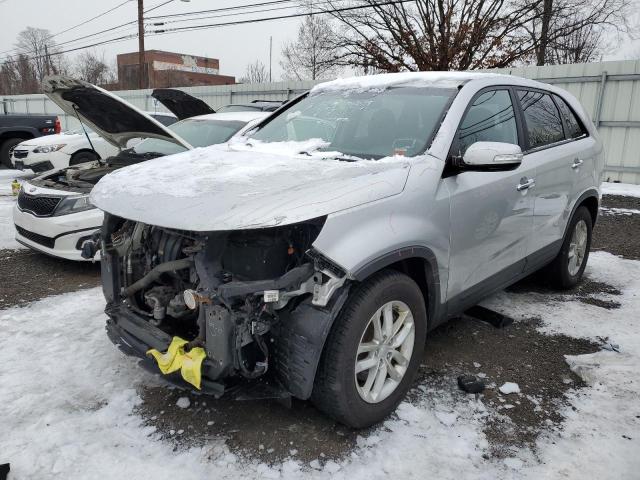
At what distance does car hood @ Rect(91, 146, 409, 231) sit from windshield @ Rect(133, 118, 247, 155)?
2.96m

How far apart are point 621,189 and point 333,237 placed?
34.6 ft

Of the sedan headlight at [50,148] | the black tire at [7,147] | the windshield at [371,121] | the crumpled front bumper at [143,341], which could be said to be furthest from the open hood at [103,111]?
the black tire at [7,147]

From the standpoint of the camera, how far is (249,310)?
88.1 inches

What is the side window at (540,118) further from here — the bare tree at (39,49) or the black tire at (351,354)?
the bare tree at (39,49)

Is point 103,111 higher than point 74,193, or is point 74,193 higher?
point 103,111

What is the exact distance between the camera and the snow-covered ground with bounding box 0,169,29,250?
6230mm

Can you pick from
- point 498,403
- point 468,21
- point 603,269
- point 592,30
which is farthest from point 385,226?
point 592,30

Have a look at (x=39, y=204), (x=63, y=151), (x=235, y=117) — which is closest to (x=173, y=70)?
(x=63, y=151)

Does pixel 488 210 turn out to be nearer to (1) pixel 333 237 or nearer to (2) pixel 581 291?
(1) pixel 333 237

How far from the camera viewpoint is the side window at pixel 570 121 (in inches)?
168

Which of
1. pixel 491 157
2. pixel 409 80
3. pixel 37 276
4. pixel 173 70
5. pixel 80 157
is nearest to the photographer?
pixel 491 157

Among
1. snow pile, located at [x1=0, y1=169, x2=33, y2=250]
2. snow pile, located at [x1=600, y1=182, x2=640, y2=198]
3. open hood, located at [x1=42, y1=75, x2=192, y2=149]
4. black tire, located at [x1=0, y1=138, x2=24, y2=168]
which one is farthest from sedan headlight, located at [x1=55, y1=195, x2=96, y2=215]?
black tire, located at [x1=0, y1=138, x2=24, y2=168]

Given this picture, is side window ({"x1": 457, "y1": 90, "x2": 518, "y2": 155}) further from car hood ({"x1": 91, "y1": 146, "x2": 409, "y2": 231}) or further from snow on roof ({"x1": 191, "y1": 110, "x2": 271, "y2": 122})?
snow on roof ({"x1": 191, "y1": 110, "x2": 271, "y2": 122})

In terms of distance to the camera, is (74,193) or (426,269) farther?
(74,193)
